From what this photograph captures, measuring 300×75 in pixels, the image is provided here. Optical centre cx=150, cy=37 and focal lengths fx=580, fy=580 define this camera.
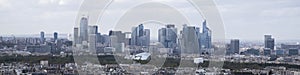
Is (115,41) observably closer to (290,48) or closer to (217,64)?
(217,64)

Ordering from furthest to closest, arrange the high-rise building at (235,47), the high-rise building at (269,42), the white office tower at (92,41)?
the high-rise building at (269,42) < the high-rise building at (235,47) < the white office tower at (92,41)

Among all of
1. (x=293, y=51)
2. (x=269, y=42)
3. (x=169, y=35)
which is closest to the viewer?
(x=169, y=35)

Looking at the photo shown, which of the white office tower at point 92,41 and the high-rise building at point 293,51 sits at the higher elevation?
the white office tower at point 92,41

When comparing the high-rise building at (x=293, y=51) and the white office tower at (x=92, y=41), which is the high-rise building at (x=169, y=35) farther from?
the high-rise building at (x=293, y=51)

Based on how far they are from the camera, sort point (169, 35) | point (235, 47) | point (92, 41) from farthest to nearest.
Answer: point (235, 47) < point (92, 41) < point (169, 35)

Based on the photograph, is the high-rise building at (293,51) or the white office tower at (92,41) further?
the high-rise building at (293,51)

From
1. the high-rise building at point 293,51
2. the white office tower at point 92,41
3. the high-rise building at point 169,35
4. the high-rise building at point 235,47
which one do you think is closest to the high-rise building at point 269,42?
the high-rise building at point 293,51

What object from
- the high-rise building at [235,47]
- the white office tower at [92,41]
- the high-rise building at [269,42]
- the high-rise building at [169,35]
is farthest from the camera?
the high-rise building at [269,42]

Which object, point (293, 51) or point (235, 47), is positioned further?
point (293, 51)

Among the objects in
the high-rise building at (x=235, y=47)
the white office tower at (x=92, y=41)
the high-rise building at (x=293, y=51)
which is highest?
the white office tower at (x=92, y=41)

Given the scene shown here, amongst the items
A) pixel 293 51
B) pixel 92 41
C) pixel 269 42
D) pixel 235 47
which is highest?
pixel 92 41

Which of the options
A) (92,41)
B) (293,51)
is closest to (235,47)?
(293,51)

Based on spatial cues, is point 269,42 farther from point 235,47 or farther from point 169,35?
point 169,35
